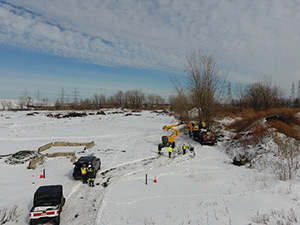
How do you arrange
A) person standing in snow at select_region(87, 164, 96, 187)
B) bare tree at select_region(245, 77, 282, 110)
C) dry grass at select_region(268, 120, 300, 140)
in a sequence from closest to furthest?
person standing in snow at select_region(87, 164, 96, 187) < dry grass at select_region(268, 120, 300, 140) < bare tree at select_region(245, 77, 282, 110)

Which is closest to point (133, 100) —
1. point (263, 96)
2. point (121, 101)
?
point (121, 101)

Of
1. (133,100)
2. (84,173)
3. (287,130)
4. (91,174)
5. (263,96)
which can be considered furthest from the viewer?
(133,100)

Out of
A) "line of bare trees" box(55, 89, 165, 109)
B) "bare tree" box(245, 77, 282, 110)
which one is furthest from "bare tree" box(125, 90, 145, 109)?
"bare tree" box(245, 77, 282, 110)

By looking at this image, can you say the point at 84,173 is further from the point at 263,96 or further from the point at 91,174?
the point at 263,96

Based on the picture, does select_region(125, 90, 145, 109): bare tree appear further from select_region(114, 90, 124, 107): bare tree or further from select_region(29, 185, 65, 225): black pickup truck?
select_region(29, 185, 65, 225): black pickup truck

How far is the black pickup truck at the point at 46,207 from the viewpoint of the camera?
698 cm

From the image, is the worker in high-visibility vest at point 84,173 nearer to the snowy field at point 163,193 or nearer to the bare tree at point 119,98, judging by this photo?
the snowy field at point 163,193

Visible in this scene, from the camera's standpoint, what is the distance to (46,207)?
714cm

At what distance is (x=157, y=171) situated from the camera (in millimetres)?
13398

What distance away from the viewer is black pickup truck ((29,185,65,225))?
22.9ft

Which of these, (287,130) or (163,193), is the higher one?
(287,130)

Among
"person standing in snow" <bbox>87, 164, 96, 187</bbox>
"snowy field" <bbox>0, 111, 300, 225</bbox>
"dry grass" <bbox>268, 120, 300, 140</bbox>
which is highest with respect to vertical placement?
"dry grass" <bbox>268, 120, 300, 140</bbox>

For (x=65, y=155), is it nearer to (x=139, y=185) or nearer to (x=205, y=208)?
(x=139, y=185)

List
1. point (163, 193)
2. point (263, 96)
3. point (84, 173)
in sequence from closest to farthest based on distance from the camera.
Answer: point (163, 193)
point (84, 173)
point (263, 96)
